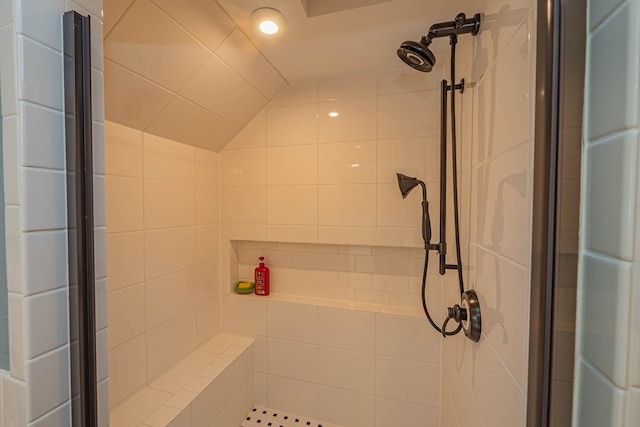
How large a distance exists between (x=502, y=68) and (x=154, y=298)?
173 centimetres

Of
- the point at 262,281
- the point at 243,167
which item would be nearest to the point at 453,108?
the point at 243,167

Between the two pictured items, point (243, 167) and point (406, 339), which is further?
point (243, 167)

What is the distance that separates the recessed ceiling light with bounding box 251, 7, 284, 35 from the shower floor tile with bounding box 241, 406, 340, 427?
221 centimetres

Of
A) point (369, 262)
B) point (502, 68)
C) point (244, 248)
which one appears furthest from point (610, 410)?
point (244, 248)

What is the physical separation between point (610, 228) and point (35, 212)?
34.5 inches

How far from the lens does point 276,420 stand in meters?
1.75

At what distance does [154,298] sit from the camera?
1.42 meters

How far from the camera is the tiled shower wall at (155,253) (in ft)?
4.06

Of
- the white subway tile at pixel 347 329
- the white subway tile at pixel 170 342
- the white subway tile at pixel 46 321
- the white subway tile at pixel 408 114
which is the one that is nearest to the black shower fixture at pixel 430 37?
the white subway tile at pixel 408 114

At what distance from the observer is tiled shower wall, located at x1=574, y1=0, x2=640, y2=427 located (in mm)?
280

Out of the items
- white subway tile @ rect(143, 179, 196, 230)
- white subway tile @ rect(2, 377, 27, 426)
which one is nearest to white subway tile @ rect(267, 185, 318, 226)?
white subway tile @ rect(143, 179, 196, 230)

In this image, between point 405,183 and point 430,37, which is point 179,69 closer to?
point 430,37

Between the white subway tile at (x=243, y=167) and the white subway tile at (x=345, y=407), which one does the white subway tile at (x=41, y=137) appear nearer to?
the white subway tile at (x=243, y=167)

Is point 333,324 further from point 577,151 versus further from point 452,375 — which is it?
point 577,151
